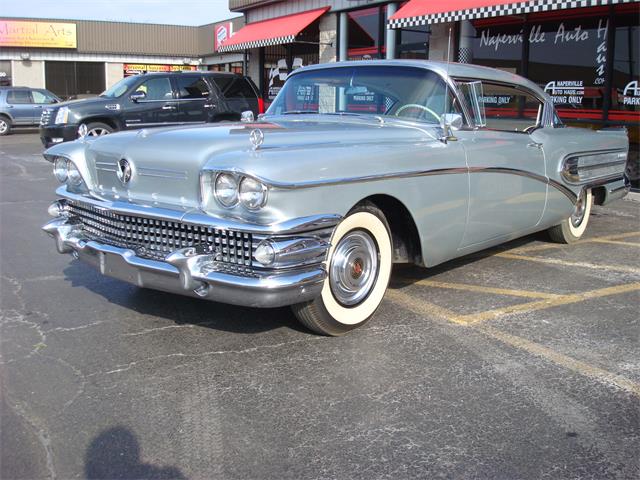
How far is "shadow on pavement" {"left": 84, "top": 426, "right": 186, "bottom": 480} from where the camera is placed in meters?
2.45

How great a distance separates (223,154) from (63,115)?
32.8ft

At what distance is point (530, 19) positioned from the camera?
11188 mm

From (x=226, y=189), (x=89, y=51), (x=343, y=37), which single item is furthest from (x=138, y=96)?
(x=89, y=51)

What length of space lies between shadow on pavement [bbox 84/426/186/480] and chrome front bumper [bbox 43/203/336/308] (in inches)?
32.9

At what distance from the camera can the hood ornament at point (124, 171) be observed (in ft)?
12.3

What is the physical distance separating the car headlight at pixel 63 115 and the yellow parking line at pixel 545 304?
1011 cm

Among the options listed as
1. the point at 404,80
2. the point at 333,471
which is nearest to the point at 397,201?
the point at 404,80

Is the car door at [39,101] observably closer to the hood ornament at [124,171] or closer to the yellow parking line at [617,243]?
the yellow parking line at [617,243]

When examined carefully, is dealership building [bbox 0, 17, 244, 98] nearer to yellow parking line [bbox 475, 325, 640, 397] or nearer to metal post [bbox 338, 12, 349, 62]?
metal post [bbox 338, 12, 349, 62]

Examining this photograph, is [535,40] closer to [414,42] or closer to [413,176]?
[414,42]

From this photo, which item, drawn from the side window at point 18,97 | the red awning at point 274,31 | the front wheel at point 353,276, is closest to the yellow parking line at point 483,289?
the front wheel at point 353,276

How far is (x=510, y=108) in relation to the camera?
565cm

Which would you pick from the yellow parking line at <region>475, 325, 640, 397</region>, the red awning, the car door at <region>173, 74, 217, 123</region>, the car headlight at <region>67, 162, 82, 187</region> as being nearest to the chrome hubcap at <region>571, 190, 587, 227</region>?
the yellow parking line at <region>475, 325, 640, 397</region>

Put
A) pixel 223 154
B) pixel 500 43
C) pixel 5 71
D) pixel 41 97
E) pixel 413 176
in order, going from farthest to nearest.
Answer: pixel 5 71 < pixel 41 97 < pixel 500 43 < pixel 413 176 < pixel 223 154
